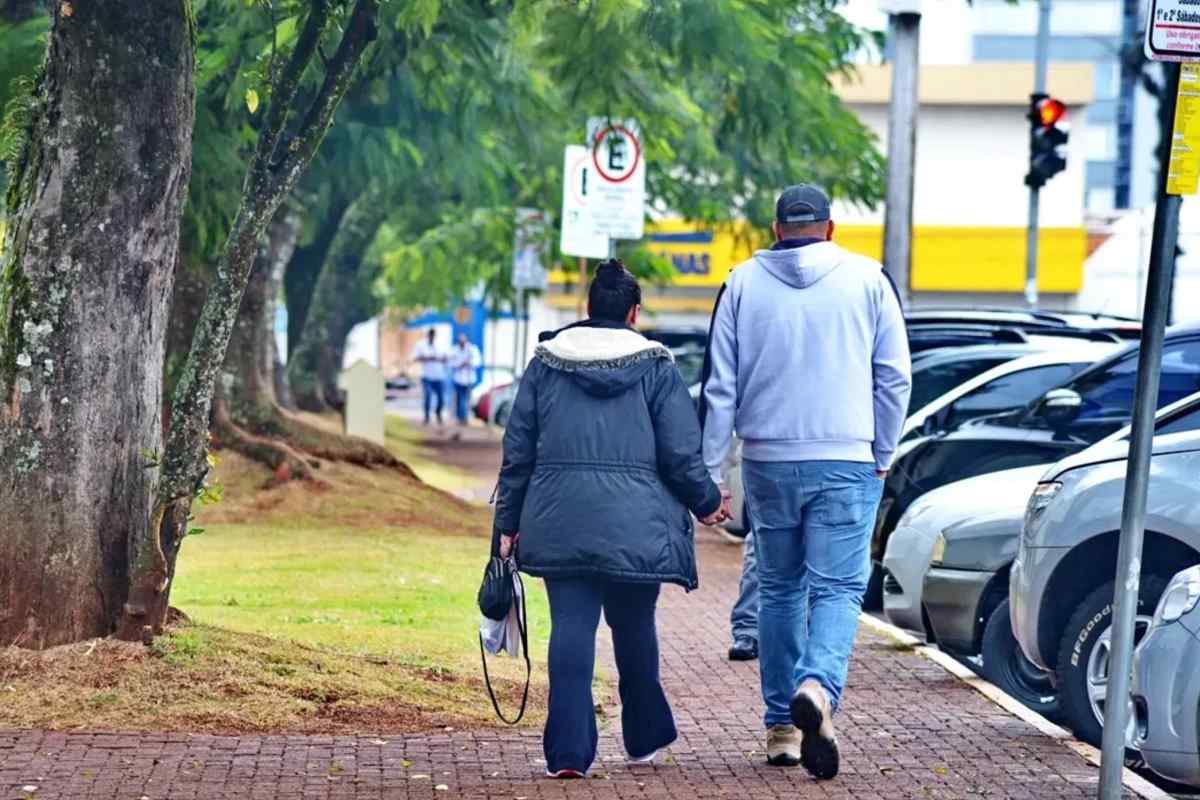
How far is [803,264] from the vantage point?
7.79 meters

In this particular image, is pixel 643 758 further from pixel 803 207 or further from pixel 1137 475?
pixel 1137 475

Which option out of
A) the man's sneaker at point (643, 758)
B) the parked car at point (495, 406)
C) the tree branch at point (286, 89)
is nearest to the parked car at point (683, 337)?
the parked car at point (495, 406)

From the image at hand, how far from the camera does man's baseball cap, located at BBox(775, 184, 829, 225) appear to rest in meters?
7.85

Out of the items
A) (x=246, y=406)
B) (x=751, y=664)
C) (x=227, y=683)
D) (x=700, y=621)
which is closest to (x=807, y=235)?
(x=227, y=683)

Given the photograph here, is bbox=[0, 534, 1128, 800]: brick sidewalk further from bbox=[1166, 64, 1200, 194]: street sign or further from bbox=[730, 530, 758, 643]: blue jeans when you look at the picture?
bbox=[1166, 64, 1200, 194]: street sign

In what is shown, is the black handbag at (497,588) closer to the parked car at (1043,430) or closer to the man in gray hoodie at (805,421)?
the man in gray hoodie at (805,421)

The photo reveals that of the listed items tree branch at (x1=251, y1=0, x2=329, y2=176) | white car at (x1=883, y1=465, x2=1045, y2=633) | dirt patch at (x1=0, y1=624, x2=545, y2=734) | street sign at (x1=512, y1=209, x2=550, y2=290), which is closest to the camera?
dirt patch at (x1=0, y1=624, x2=545, y2=734)

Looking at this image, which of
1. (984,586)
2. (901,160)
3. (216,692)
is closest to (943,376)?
(901,160)

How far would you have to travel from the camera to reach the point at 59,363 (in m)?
8.80

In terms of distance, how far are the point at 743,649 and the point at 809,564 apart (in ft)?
10.5

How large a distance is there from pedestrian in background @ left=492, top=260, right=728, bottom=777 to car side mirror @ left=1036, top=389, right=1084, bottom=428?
5134 mm

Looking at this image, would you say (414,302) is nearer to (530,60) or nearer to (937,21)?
(530,60)

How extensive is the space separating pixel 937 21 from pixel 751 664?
68925 millimetres

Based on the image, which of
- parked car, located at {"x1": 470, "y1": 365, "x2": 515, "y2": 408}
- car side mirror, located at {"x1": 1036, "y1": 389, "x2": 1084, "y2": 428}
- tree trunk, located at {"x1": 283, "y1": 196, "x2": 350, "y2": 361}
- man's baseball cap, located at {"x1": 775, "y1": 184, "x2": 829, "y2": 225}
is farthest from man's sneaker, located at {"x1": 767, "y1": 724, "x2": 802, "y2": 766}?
parked car, located at {"x1": 470, "y1": 365, "x2": 515, "y2": 408}
